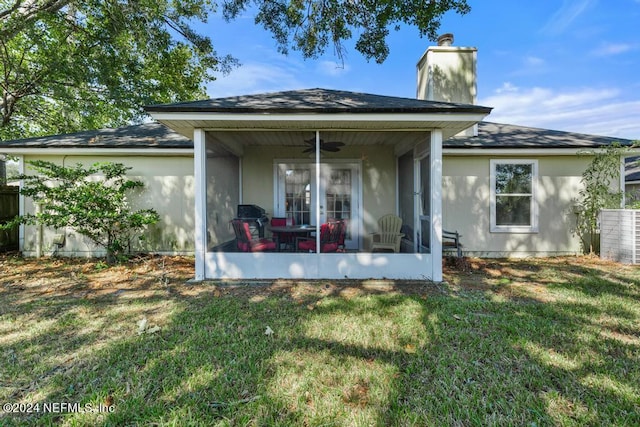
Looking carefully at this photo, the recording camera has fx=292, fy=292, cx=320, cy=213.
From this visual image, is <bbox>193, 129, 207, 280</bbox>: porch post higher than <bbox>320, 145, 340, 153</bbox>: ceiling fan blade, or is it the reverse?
<bbox>320, 145, 340, 153</bbox>: ceiling fan blade

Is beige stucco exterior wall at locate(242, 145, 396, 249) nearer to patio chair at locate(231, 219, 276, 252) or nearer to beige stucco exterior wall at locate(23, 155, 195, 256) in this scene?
beige stucco exterior wall at locate(23, 155, 195, 256)

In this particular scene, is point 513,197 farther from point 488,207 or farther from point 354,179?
point 354,179

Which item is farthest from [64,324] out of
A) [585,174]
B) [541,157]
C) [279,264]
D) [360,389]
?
[585,174]

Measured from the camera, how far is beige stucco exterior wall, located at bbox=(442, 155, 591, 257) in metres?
7.18

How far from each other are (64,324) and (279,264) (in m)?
2.89

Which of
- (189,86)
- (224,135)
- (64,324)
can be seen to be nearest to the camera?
(64,324)

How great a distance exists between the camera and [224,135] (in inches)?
218

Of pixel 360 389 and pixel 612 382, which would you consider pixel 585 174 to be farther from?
pixel 360 389

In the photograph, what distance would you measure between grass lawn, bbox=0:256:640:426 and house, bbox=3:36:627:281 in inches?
34.8

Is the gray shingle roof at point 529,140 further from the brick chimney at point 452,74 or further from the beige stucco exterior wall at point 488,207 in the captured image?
the brick chimney at point 452,74

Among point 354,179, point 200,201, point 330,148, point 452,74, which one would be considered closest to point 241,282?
point 200,201

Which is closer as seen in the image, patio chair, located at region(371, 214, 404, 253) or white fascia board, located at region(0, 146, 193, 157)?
patio chair, located at region(371, 214, 404, 253)

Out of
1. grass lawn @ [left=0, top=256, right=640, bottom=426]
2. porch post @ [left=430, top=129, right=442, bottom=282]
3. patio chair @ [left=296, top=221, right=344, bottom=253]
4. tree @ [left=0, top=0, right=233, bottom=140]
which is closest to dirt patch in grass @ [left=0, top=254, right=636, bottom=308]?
grass lawn @ [left=0, top=256, right=640, bottom=426]

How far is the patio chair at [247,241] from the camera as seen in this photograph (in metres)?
5.47
